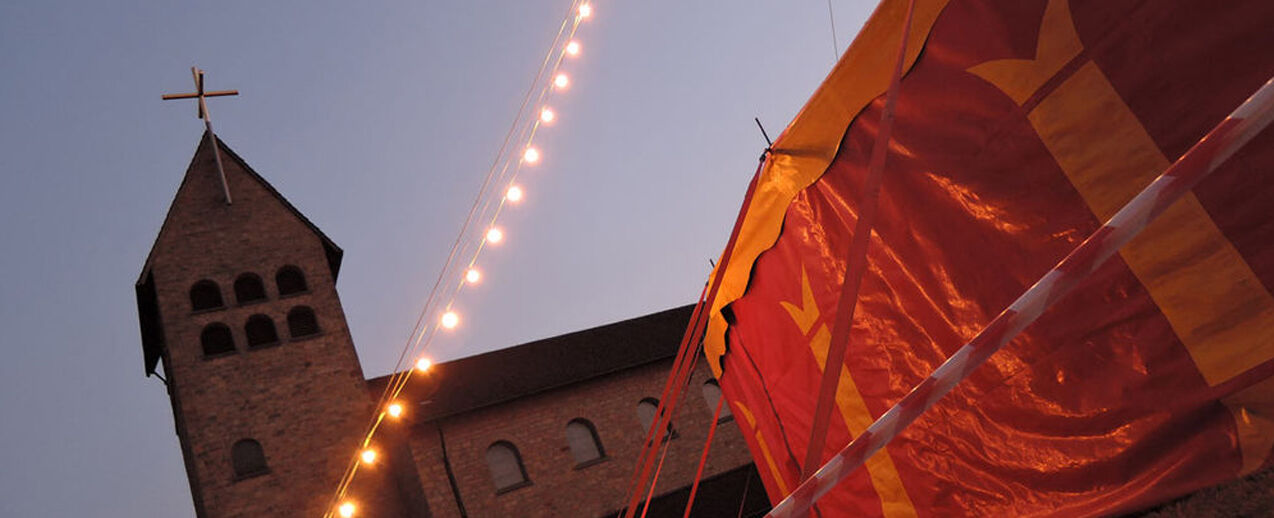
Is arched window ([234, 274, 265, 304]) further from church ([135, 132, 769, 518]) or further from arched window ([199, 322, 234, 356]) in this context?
arched window ([199, 322, 234, 356])

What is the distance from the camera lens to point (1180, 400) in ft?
9.61

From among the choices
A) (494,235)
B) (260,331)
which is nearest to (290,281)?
(260,331)

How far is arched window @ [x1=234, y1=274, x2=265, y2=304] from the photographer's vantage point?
15414 millimetres

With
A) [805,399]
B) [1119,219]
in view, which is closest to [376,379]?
[805,399]

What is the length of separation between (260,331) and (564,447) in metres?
6.46

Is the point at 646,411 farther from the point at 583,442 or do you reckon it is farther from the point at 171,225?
the point at 171,225

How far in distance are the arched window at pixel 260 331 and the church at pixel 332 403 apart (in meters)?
0.03

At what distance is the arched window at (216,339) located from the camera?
1446 cm

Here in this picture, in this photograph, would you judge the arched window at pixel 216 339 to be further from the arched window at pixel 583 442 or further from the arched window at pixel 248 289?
the arched window at pixel 583 442

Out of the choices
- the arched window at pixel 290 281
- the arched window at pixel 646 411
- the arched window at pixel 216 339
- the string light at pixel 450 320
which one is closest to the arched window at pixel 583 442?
the arched window at pixel 646 411

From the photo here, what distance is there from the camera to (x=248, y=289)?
15633 millimetres

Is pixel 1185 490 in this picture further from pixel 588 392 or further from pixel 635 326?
pixel 635 326

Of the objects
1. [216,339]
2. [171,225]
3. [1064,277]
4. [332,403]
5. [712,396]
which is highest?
[171,225]

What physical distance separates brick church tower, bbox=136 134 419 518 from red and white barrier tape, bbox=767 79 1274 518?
13.3 m
